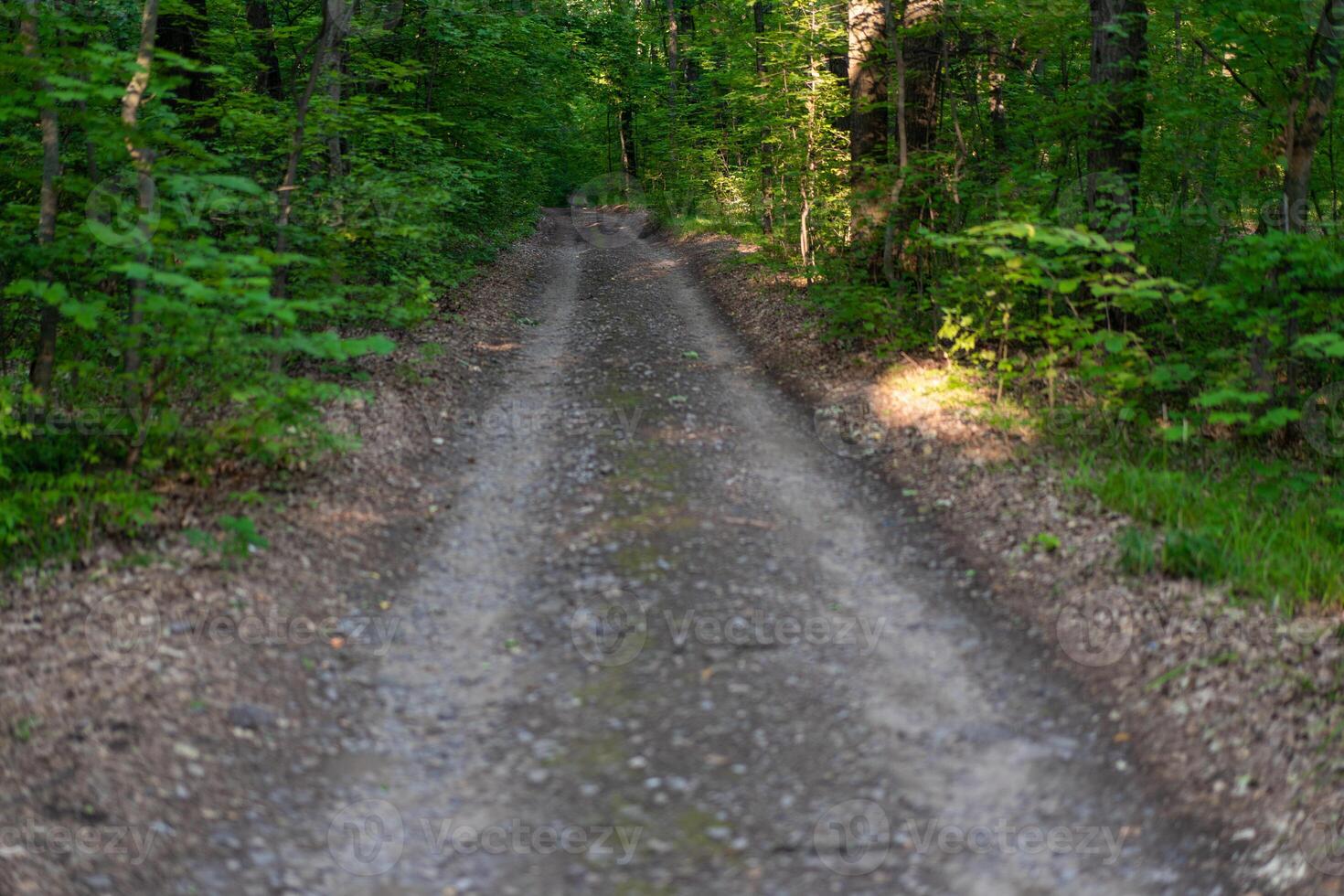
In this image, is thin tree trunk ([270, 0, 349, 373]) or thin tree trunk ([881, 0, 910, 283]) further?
thin tree trunk ([881, 0, 910, 283])

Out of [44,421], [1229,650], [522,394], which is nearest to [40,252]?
[44,421]

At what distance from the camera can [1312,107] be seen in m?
8.05

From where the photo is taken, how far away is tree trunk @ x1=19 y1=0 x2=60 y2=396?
20.7ft

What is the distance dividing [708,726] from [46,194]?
6.08m

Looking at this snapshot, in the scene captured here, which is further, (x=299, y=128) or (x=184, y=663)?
(x=299, y=128)

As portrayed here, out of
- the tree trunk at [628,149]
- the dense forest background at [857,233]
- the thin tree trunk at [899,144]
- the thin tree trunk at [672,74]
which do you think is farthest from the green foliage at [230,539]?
the tree trunk at [628,149]

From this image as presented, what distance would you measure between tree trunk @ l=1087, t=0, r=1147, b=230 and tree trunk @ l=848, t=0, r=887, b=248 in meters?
2.73

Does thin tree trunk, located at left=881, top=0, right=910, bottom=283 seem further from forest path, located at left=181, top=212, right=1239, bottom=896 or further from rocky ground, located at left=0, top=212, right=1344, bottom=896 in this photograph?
forest path, located at left=181, top=212, right=1239, bottom=896

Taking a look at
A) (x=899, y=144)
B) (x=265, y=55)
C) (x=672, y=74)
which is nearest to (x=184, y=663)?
(x=899, y=144)

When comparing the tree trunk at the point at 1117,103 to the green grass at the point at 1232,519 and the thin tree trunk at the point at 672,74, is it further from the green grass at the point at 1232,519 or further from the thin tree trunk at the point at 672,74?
the thin tree trunk at the point at 672,74

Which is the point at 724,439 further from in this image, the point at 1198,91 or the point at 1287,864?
the point at 1198,91

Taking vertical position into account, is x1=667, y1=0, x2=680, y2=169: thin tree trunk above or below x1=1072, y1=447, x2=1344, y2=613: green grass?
above

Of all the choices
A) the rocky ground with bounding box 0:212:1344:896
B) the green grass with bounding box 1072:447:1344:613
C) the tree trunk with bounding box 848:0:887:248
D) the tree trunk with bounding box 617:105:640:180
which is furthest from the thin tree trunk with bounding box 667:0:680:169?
the green grass with bounding box 1072:447:1344:613

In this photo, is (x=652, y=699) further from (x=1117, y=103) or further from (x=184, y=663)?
(x=1117, y=103)
